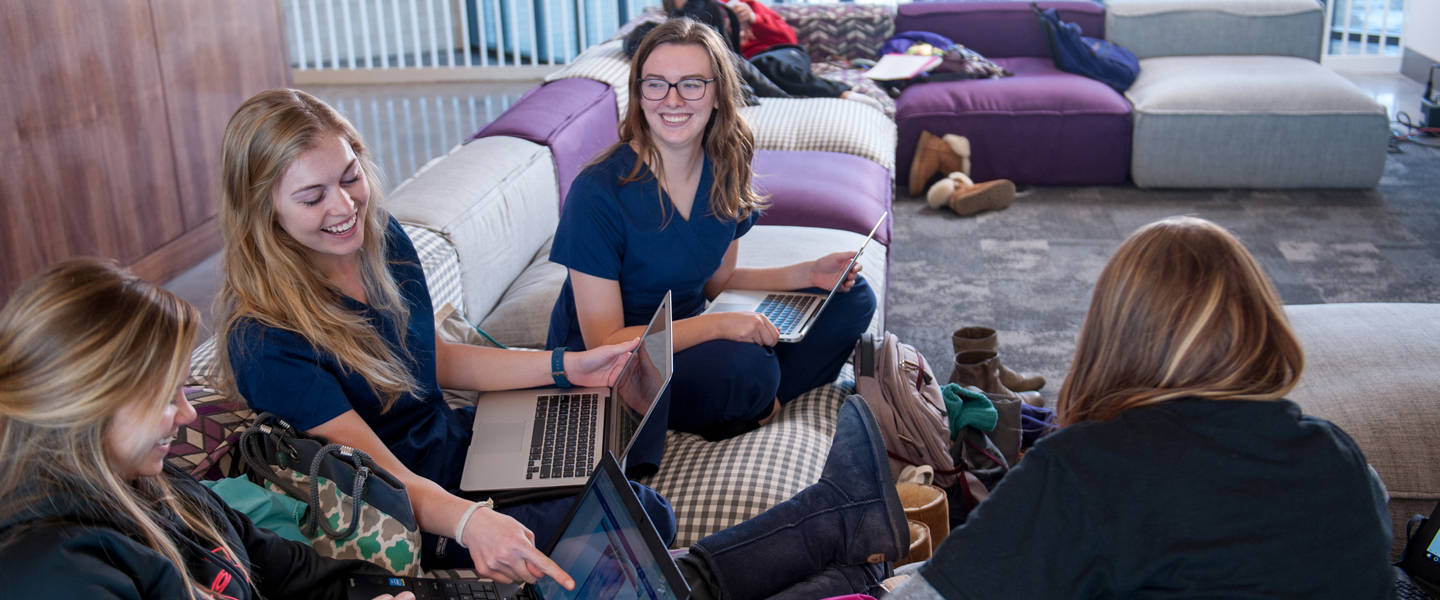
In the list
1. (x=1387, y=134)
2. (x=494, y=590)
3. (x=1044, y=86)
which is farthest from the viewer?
(x=1044, y=86)

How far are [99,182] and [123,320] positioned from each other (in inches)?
97.6

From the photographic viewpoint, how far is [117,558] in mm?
985

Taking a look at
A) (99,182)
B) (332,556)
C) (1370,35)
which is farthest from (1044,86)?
(332,556)

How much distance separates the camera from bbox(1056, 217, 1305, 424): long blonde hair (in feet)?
3.42

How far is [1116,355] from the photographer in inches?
43.0

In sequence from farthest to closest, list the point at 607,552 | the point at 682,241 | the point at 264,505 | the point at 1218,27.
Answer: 1. the point at 1218,27
2. the point at 682,241
3. the point at 264,505
4. the point at 607,552

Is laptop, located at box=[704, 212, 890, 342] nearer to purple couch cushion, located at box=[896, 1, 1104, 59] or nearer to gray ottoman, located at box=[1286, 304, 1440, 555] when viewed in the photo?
gray ottoman, located at box=[1286, 304, 1440, 555]

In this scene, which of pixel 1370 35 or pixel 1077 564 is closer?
pixel 1077 564

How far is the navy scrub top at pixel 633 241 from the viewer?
1.89 metres

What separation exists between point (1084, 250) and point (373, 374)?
2.90m

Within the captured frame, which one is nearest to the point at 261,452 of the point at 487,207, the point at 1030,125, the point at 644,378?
the point at 644,378

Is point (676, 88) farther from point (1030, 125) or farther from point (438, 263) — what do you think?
point (1030, 125)

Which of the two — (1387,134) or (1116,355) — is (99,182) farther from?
(1387,134)

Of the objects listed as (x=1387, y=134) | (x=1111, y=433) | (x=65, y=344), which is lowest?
(x=1387, y=134)
